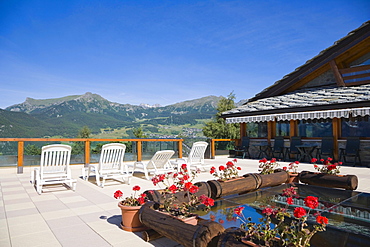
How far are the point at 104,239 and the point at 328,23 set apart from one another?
21072 millimetres

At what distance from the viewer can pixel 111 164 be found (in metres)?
6.91

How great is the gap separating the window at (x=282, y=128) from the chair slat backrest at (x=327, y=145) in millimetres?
2037

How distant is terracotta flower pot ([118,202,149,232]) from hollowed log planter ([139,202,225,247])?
0.49ft

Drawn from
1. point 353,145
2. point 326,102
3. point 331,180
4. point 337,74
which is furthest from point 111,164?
point 337,74

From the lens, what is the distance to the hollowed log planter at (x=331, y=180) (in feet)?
16.8

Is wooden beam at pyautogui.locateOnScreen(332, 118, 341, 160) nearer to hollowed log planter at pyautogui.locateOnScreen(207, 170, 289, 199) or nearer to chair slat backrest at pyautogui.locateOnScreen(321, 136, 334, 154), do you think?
chair slat backrest at pyautogui.locateOnScreen(321, 136, 334, 154)

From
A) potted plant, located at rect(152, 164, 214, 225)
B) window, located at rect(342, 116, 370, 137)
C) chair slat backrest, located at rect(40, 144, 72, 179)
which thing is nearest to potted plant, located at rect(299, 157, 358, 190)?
potted plant, located at rect(152, 164, 214, 225)

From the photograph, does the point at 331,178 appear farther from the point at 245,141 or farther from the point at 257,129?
the point at 257,129

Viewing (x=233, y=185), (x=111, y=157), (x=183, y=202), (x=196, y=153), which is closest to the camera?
(x=183, y=202)

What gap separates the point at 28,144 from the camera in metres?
8.87

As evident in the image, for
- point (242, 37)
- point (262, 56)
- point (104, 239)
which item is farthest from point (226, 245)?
point (262, 56)

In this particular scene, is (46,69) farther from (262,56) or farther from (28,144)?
(28,144)

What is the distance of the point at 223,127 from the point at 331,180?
2201 centimetres

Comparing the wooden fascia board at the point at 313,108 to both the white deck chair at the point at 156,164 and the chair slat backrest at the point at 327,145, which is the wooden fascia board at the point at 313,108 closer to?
the chair slat backrest at the point at 327,145
